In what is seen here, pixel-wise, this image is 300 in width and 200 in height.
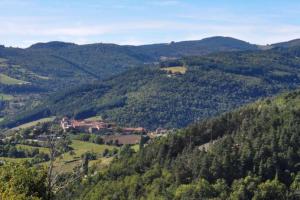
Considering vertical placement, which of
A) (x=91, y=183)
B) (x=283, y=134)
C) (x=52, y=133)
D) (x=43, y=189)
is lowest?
(x=91, y=183)

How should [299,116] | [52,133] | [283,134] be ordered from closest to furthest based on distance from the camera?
[52,133]
[283,134]
[299,116]

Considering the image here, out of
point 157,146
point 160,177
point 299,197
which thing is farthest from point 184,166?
point 299,197

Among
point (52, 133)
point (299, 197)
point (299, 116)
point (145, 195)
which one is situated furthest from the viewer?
point (299, 116)

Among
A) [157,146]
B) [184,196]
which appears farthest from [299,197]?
[157,146]

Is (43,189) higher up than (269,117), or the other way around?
(43,189)

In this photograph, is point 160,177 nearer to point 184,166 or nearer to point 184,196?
point 184,166

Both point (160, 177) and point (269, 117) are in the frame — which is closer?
point (160, 177)
